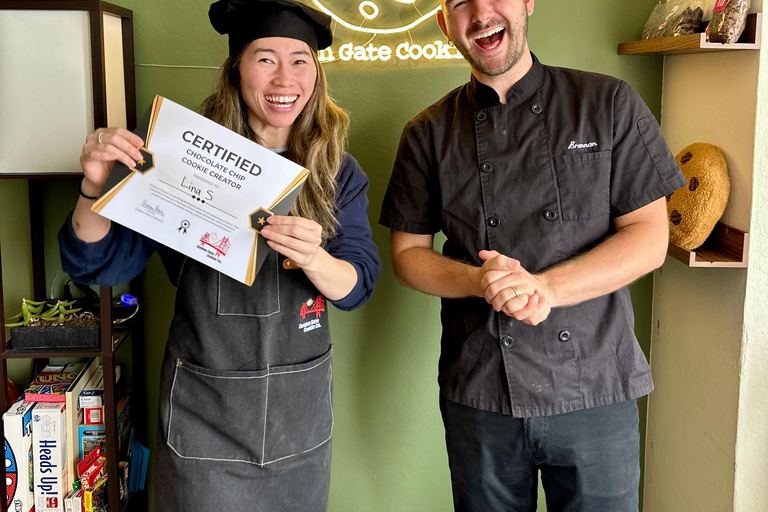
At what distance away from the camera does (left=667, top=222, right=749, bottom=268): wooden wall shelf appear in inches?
71.3

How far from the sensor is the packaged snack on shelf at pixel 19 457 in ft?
6.42

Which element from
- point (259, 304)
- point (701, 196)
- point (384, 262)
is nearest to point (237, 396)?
point (259, 304)

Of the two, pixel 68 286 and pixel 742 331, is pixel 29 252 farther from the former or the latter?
pixel 742 331

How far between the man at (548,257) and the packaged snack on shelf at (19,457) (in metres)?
1.21

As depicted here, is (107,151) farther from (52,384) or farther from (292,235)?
(52,384)

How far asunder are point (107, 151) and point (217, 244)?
294 millimetres

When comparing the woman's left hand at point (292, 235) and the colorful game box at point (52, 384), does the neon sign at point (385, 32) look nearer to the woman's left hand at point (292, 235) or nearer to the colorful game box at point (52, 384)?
the woman's left hand at point (292, 235)

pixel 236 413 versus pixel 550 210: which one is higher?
pixel 550 210

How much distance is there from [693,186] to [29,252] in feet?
6.61

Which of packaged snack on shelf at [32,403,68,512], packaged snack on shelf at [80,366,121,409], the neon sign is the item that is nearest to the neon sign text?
the neon sign

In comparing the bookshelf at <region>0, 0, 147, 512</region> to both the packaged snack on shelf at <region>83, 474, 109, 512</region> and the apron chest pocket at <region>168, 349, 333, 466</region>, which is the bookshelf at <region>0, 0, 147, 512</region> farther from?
the apron chest pocket at <region>168, 349, 333, 466</region>

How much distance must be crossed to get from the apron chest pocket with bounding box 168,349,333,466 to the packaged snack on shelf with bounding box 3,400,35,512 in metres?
A: 0.61

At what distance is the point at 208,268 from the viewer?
5.42ft

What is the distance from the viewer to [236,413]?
1.62 meters
